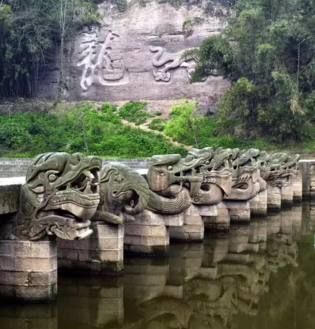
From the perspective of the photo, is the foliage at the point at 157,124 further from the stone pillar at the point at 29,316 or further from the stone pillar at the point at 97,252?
the stone pillar at the point at 29,316

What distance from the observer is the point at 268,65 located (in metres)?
37.8

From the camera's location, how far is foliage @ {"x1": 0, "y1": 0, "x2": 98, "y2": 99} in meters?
43.3

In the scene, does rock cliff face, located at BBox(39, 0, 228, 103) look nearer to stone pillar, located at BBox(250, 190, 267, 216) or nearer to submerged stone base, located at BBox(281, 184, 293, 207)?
submerged stone base, located at BBox(281, 184, 293, 207)

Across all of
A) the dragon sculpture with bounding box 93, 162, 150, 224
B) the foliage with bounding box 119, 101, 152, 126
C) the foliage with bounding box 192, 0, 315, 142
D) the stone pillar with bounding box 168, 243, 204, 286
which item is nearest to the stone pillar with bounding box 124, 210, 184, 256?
the stone pillar with bounding box 168, 243, 204, 286

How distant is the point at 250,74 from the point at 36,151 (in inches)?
619

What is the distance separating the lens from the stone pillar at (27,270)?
29.3 ft

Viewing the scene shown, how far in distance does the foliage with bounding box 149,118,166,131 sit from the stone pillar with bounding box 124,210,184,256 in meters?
28.2

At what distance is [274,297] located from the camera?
417 inches

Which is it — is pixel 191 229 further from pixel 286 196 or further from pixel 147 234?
pixel 286 196

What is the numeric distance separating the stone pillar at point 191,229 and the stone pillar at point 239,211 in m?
3.25

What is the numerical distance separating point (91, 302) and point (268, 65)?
3055 cm

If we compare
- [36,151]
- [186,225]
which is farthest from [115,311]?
[36,151]

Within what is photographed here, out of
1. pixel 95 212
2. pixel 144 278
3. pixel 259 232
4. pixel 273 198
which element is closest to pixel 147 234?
pixel 144 278

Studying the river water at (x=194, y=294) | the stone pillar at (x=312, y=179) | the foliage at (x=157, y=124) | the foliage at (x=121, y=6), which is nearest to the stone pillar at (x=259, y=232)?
the river water at (x=194, y=294)
